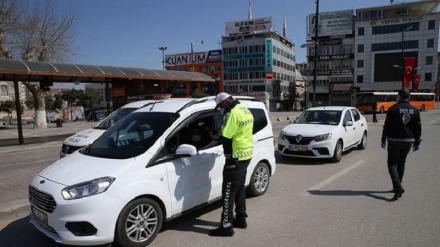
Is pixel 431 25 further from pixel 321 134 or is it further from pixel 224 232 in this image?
pixel 224 232

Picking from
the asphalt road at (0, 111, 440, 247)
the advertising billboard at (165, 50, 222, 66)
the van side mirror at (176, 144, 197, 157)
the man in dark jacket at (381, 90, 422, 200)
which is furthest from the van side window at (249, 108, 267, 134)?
the advertising billboard at (165, 50, 222, 66)

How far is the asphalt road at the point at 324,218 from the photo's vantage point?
163 inches

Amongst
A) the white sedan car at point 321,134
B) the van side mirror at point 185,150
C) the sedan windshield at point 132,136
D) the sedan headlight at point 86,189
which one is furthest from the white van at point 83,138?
the white sedan car at point 321,134

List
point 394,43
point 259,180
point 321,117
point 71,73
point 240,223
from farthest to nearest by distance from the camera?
point 394,43
point 71,73
point 321,117
point 259,180
point 240,223

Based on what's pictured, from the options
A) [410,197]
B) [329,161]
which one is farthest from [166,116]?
[329,161]

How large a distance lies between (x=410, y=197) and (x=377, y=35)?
74.4m

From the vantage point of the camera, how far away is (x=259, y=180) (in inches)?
236

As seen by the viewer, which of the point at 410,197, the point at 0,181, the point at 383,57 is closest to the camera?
the point at 410,197

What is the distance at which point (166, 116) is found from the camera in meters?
4.75

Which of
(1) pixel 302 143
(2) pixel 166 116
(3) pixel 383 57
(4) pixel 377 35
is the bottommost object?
(1) pixel 302 143

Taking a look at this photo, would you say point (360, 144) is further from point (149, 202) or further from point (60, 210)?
point (60, 210)

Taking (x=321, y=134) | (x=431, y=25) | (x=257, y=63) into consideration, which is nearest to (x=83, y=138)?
(x=321, y=134)

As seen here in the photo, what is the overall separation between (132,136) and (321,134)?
5.74m

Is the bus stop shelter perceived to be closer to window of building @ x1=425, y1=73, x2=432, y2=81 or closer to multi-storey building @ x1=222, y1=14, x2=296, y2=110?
multi-storey building @ x1=222, y1=14, x2=296, y2=110
